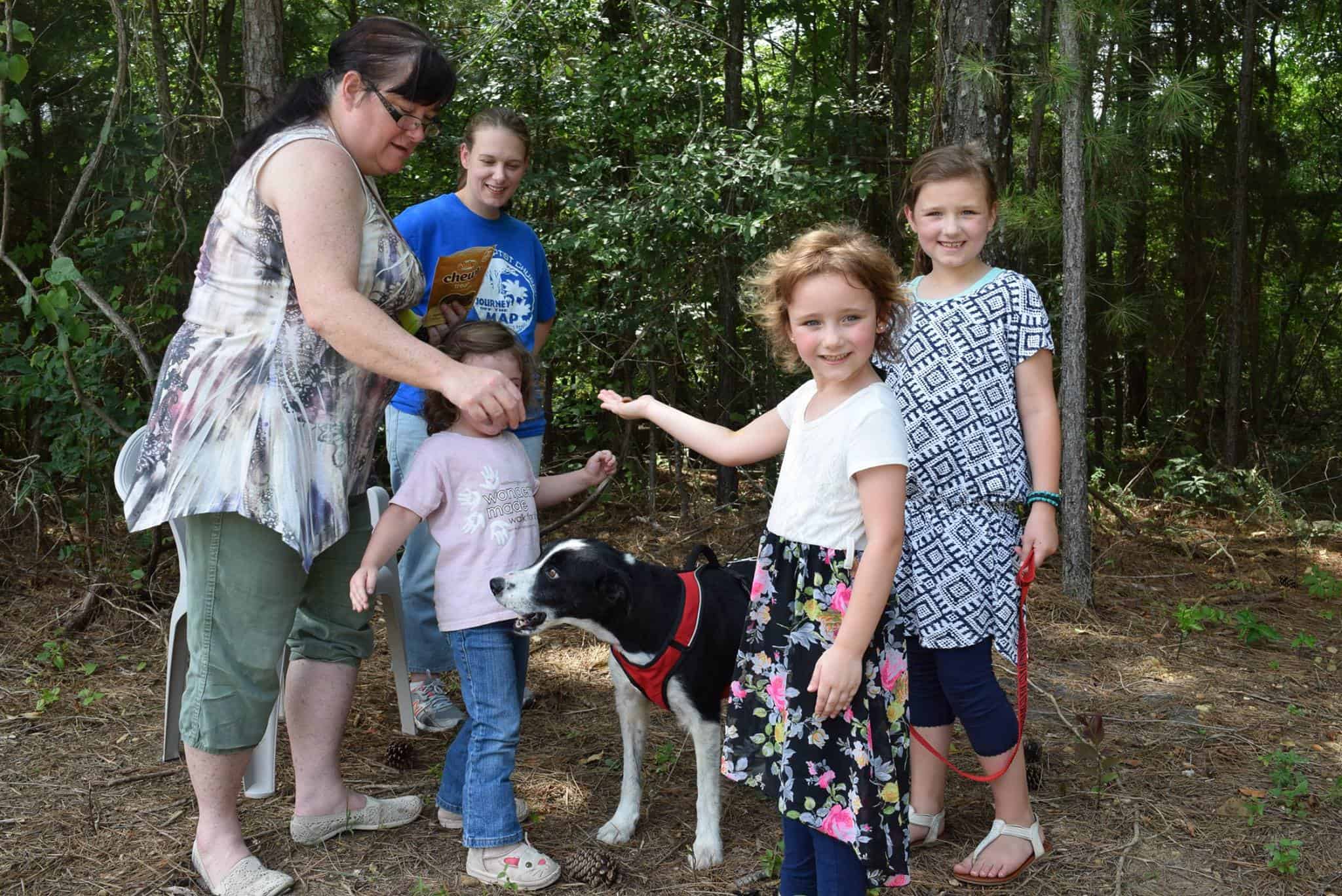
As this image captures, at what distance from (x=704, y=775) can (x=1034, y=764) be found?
1203 millimetres

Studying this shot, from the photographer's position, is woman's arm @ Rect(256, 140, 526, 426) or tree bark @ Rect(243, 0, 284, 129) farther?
tree bark @ Rect(243, 0, 284, 129)

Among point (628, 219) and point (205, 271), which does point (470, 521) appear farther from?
point (628, 219)

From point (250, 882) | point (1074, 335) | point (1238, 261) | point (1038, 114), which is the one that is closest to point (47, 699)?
point (250, 882)

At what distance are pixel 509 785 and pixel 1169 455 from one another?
8693mm

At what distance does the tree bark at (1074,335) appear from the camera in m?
5.02

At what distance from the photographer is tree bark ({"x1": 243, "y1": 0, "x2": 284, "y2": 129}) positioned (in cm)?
506

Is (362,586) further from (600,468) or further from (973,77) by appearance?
(973,77)

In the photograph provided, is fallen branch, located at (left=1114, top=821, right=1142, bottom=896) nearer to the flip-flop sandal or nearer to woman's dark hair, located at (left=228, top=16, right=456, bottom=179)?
the flip-flop sandal

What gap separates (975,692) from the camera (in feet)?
8.67

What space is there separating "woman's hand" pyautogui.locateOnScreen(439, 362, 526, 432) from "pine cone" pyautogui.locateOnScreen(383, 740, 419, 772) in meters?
1.63

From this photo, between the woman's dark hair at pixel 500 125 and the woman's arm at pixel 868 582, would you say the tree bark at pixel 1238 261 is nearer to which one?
the woman's dark hair at pixel 500 125

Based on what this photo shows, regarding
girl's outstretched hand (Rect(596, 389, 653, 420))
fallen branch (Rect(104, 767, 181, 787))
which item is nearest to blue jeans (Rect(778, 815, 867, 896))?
girl's outstretched hand (Rect(596, 389, 653, 420))

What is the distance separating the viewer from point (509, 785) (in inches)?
109

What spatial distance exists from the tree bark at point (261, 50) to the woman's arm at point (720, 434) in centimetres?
343
